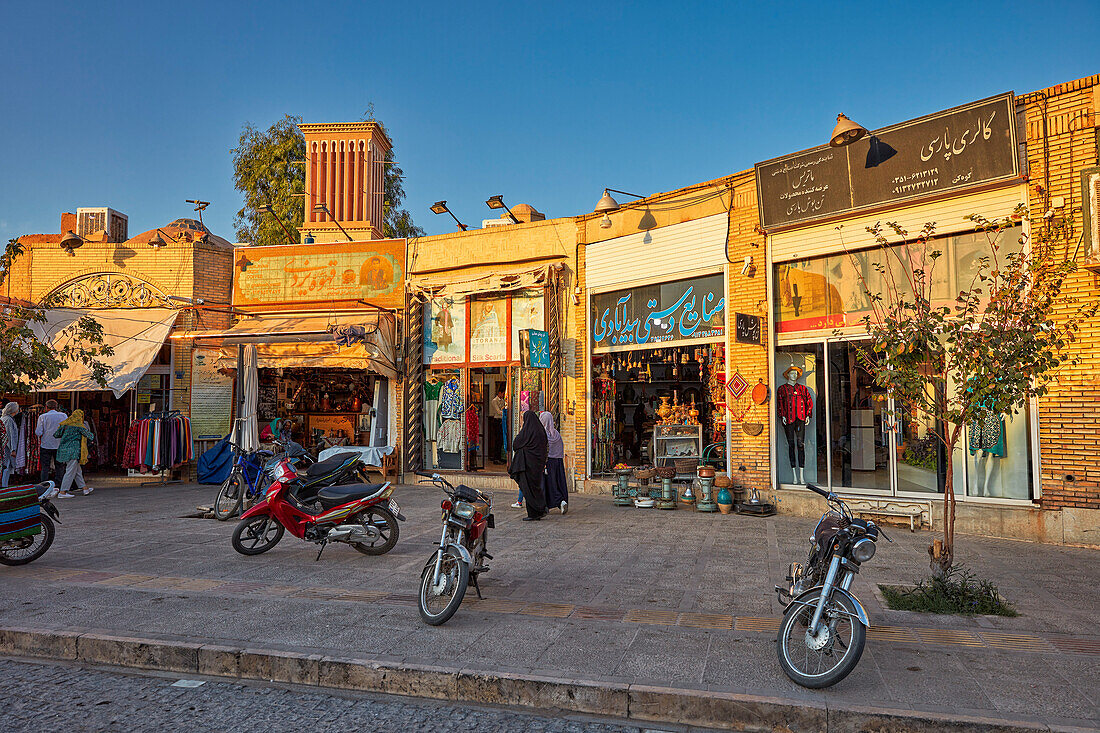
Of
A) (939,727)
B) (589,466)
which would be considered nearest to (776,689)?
(939,727)

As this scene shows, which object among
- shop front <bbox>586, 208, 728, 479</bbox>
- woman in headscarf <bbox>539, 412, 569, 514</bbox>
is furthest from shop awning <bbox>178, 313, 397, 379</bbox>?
woman in headscarf <bbox>539, 412, 569, 514</bbox>

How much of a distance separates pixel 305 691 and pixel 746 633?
3.19 metres

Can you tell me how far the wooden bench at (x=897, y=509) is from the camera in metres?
10.1

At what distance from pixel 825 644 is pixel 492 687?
2113 millimetres

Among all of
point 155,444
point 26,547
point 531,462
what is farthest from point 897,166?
point 155,444

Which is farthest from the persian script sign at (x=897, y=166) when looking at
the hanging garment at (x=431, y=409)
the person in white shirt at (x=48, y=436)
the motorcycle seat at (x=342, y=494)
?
the person in white shirt at (x=48, y=436)

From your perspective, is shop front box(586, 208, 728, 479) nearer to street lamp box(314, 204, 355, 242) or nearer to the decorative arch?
street lamp box(314, 204, 355, 242)

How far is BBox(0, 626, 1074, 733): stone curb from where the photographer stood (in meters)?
3.96

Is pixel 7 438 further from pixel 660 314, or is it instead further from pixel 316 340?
pixel 660 314

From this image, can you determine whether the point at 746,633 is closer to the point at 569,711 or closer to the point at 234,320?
the point at 569,711

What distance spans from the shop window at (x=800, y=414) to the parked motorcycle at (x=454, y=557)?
23.3 feet

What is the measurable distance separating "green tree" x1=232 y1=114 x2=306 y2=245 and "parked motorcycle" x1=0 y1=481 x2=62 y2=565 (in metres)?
19.1

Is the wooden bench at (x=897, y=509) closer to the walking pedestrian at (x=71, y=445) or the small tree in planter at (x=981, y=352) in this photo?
the small tree in planter at (x=981, y=352)

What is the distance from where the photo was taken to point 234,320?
58.5ft
